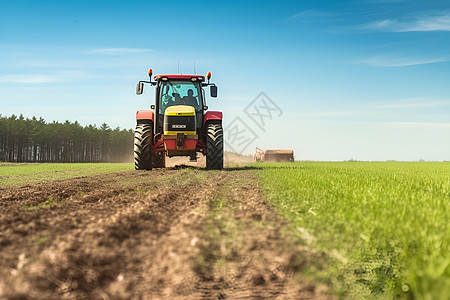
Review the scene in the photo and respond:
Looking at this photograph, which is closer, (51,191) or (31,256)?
(31,256)

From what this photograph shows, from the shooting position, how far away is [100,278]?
112 inches

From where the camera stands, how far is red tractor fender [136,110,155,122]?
48.5 feet

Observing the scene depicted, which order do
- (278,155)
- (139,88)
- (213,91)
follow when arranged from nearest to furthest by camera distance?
(139,88) → (213,91) → (278,155)

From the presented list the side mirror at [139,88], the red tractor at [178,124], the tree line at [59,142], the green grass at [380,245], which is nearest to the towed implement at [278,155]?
the red tractor at [178,124]

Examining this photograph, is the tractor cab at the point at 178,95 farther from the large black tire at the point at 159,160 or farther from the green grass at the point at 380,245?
the green grass at the point at 380,245

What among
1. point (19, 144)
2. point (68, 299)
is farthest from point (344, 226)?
point (19, 144)

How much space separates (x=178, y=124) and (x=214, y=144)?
1600mm

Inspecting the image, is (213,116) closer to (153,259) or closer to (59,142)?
(153,259)

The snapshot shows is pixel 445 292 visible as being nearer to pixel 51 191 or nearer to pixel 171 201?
pixel 171 201

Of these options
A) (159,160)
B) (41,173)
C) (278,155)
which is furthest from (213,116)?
(278,155)

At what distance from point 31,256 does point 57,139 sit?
81.1m

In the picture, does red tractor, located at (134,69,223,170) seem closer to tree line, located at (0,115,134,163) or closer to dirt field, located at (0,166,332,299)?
dirt field, located at (0,166,332,299)

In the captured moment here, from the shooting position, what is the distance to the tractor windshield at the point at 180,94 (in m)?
15.0

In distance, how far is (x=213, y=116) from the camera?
49.5 ft
